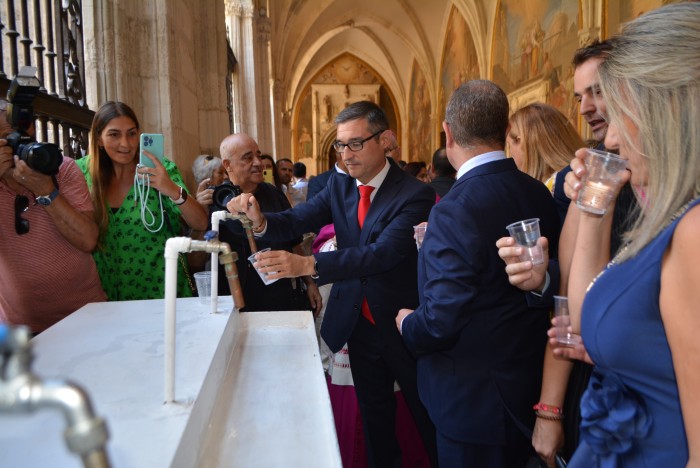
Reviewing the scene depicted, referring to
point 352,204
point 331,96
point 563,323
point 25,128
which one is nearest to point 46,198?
point 25,128

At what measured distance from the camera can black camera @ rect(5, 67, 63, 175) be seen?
6.63ft

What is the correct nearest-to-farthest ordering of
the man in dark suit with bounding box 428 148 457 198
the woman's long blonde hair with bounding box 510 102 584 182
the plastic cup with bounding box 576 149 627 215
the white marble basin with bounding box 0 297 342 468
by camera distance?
the white marble basin with bounding box 0 297 342 468 → the plastic cup with bounding box 576 149 627 215 → the woman's long blonde hair with bounding box 510 102 584 182 → the man in dark suit with bounding box 428 148 457 198

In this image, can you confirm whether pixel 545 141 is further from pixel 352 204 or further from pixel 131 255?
pixel 131 255

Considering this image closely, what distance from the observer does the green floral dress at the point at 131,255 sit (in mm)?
2758

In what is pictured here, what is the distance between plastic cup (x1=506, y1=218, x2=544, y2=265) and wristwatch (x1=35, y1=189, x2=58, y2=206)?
1.89 m

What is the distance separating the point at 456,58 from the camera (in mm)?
20094

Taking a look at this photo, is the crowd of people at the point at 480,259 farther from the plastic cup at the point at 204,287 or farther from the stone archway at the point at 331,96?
the stone archway at the point at 331,96

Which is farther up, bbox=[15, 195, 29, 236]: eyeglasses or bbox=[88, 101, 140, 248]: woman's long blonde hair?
bbox=[88, 101, 140, 248]: woman's long blonde hair

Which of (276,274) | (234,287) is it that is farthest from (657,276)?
(276,274)

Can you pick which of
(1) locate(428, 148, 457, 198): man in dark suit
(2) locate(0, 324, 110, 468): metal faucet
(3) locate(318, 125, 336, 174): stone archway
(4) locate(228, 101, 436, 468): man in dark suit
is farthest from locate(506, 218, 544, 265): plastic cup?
(3) locate(318, 125, 336, 174): stone archway

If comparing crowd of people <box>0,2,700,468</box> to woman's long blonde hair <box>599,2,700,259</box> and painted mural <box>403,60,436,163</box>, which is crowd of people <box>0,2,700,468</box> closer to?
woman's long blonde hair <box>599,2,700,259</box>

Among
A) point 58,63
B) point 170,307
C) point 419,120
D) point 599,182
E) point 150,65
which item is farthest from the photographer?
point 419,120

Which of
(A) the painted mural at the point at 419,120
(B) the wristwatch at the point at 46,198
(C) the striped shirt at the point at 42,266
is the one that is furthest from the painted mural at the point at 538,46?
(B) the wristwatch at the point at 46,198

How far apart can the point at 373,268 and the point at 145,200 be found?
4.18ft
